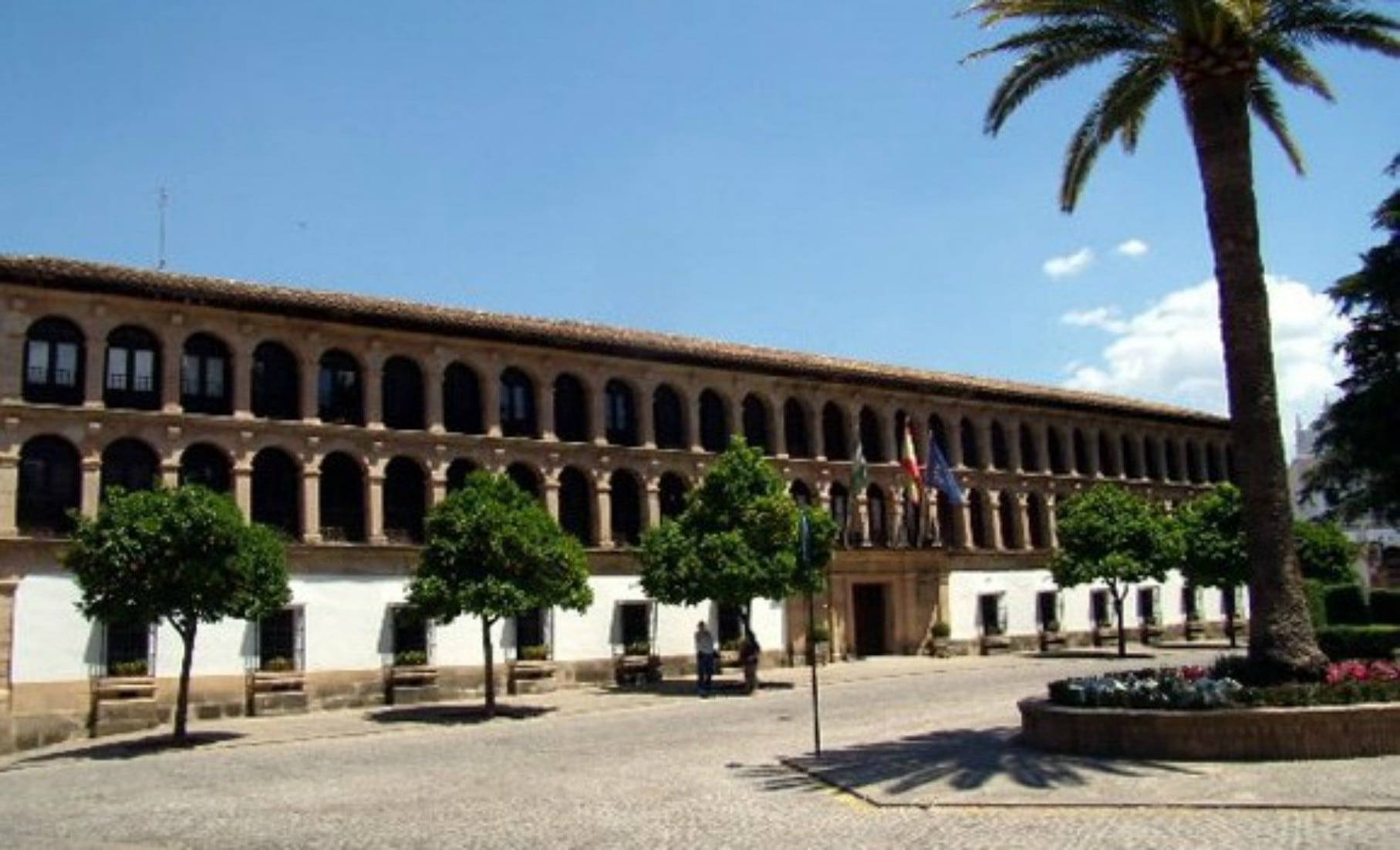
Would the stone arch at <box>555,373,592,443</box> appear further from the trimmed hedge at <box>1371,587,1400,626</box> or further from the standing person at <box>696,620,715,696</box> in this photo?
the trimmed hedge at <box>1371,587,1400,626</box>

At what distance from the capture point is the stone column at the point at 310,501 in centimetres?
3199

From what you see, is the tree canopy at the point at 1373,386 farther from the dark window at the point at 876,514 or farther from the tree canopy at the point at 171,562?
the tree canopy at the point at 171,562

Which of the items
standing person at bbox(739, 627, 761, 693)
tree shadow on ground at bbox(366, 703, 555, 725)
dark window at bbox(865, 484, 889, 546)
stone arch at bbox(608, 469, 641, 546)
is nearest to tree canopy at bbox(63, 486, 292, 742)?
tree shadow on ground at bbox(366, 703, 555, 725)

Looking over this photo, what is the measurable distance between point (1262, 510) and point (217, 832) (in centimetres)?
1396

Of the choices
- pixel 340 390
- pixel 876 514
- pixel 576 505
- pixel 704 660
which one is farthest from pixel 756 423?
pixel 340 390

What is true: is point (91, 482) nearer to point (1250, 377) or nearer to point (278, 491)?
point (278, 491)

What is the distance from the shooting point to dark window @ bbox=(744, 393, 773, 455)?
4253cm

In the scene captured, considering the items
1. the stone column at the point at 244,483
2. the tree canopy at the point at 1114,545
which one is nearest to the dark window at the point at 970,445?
the tree canopy at the point at 1114,545

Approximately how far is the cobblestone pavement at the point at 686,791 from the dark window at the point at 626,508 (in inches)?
494

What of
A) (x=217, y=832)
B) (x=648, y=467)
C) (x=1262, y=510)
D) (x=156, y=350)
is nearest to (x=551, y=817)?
(x=217, y=832)

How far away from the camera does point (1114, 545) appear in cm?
4300

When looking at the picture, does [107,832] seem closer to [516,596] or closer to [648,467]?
[516,596]

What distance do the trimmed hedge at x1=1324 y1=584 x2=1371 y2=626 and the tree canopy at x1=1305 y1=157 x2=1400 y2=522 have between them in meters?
5.72

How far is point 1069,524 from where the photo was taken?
4384 centimetres
